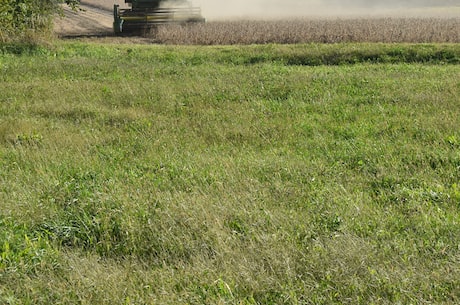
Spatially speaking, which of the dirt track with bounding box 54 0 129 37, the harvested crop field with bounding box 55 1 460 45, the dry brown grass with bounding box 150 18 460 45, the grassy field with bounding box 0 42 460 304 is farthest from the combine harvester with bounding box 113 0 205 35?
the grassy field with bounding box 0 42 460 304

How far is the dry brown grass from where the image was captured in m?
19.4

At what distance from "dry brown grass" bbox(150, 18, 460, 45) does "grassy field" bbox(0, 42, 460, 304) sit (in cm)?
921

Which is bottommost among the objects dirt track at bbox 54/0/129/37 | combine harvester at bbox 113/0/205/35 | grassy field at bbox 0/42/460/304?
grassy field at bbox 0/42/460/304

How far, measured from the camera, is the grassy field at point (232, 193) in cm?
359

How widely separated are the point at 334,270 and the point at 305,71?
31.5 feet

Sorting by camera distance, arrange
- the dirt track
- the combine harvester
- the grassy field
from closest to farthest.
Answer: the grassy field
the combine harvester
the dirt track

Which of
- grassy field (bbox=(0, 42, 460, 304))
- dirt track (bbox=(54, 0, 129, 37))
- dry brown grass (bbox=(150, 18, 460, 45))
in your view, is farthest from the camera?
dirt track (bbox=(54, 0, 129, 37))

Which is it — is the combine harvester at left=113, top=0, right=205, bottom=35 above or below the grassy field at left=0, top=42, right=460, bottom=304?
above

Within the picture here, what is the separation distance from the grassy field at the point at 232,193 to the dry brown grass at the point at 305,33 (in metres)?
9.21

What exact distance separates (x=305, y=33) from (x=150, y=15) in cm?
881

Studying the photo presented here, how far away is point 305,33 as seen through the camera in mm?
20797

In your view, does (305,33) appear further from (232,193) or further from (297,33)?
(232,193)

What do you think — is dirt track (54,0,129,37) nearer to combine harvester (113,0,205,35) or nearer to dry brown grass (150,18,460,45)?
combine harvester (113,0,205,35)

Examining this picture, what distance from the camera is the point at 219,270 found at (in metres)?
3.77
